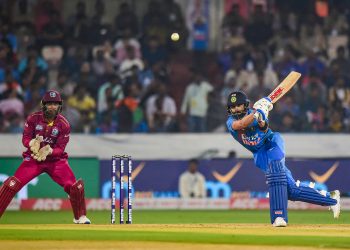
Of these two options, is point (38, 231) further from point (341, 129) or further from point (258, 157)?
point (341, 129)

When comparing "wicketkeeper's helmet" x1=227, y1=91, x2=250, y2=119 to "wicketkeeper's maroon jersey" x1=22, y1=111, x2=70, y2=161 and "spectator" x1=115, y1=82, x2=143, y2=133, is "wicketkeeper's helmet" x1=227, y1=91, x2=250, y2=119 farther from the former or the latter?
"spectator" x1=115, y1=82, x2=143, y2=133

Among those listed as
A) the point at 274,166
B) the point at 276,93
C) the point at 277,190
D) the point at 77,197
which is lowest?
the point at 277,190

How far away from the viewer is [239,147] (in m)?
19.6

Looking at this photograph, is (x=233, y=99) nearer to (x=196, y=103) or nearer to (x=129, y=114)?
(x=129, y=114)

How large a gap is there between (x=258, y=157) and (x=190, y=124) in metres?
8.31

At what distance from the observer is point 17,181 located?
12.4 metres

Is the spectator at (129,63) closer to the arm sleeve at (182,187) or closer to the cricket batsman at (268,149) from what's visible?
the arm sleeve at (182,187)

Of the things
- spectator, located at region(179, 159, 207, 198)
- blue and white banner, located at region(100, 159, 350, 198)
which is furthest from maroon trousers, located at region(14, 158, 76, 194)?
spectator, located at region(179, 159, 207, 198)

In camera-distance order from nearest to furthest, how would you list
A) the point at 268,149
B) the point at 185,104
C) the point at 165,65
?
the point at 268,149 → the point at 185,104 → the point at 165,65

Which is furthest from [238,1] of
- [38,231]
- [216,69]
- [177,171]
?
[38,231]

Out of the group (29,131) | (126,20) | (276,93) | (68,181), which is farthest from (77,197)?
(126,20)

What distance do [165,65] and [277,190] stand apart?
1001cm

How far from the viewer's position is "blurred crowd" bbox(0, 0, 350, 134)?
20.2 meters

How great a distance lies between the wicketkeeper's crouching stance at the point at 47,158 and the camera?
12.4 meters
